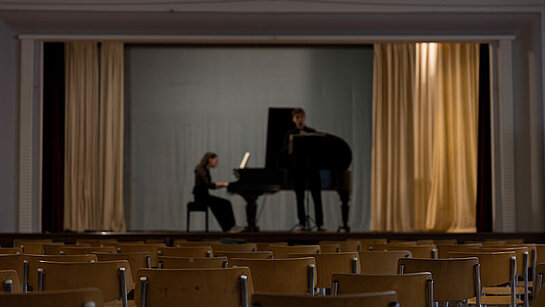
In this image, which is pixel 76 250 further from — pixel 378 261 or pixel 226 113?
pixel 226 113

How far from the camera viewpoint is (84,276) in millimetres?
3180

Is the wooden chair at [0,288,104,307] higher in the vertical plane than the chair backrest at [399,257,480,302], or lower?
higher

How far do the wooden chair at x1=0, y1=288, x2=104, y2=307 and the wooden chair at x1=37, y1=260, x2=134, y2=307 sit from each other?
106 centimetres

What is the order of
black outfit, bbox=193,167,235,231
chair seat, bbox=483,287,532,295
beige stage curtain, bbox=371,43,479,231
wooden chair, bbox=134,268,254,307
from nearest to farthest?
1. wooden chair, bbox=134,268,254,307
2. chair seat, bbox=483,287,532,295
3. black outfit, bbox=193,167,235,231
4. beige stage curtain, bbox=371,43,479,231

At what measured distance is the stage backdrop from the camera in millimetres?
13094

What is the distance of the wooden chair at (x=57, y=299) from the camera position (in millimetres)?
2094

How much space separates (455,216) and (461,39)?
3.52 m

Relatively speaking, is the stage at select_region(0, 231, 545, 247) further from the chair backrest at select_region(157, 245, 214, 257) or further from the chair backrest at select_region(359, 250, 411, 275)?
the chair backrest at select_region(359, 250, 411, 275)

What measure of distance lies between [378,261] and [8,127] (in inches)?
265

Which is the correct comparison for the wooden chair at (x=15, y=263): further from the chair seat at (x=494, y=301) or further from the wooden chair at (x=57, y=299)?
the chair seat at (x=494, y=301)

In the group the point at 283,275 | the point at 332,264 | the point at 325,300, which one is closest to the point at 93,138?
the point at 332,264

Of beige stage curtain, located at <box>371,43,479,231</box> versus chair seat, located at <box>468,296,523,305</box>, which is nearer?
chair seat, located at <box>468,296,523,305</box>

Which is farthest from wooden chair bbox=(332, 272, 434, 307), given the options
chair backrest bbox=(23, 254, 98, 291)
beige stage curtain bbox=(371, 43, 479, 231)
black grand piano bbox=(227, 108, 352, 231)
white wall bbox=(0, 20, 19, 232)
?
beige stage curtain bbox=(371, 43, 479, 231)

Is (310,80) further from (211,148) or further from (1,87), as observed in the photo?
(1,87)
